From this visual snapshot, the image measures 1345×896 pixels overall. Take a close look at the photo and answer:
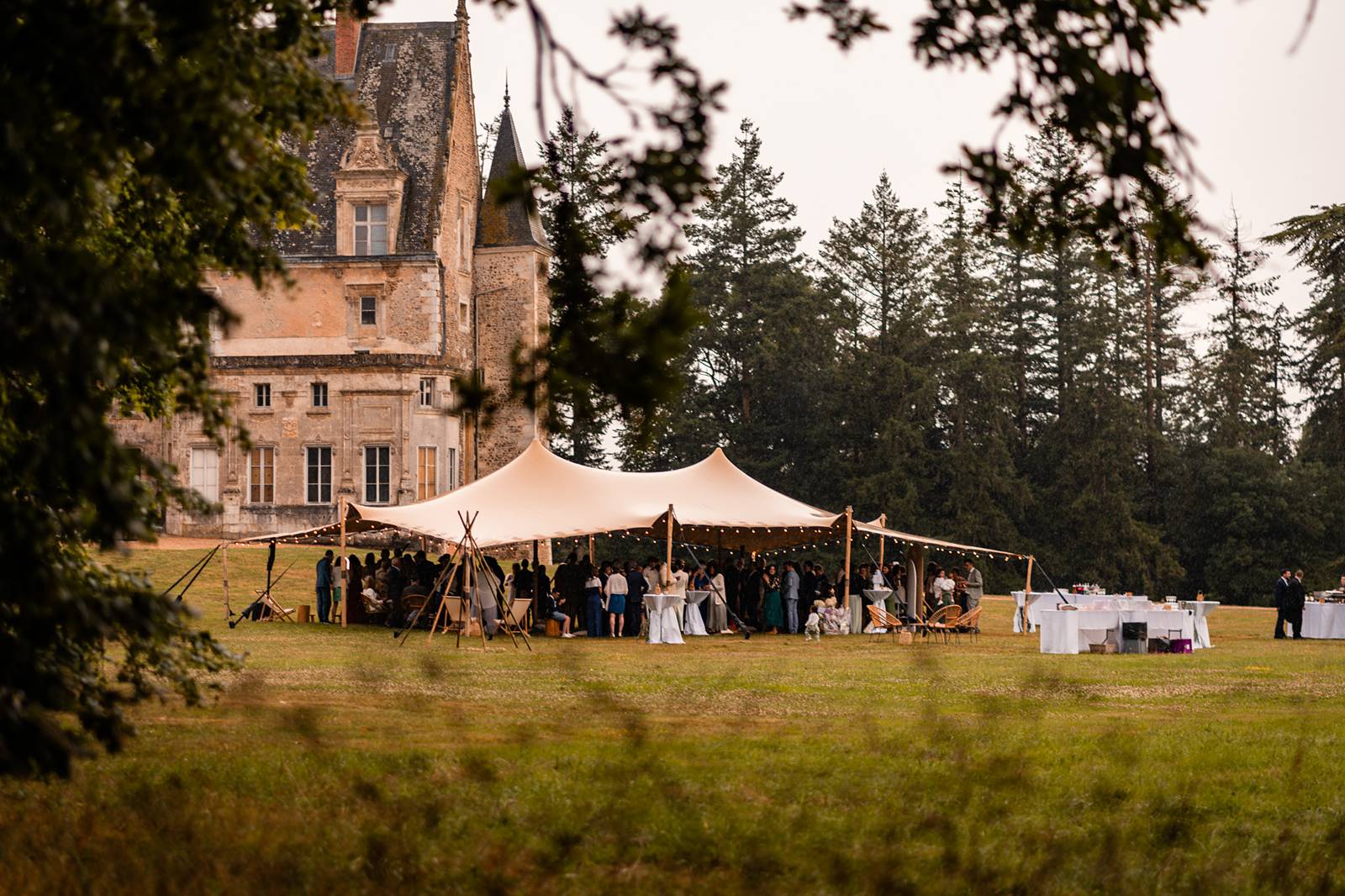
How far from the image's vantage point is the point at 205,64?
578 centimetres

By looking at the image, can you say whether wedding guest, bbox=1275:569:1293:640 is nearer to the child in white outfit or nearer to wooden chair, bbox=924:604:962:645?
wooden chair, bbox=924:604:962:645

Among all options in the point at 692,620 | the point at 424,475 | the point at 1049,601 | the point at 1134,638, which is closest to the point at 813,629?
the point at 692,620

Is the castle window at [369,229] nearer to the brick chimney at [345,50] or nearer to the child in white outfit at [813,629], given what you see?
the brick chimney at [345,50]

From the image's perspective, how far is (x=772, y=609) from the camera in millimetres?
31391

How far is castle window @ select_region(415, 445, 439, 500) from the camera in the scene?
4844 cm

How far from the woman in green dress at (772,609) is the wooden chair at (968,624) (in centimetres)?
311

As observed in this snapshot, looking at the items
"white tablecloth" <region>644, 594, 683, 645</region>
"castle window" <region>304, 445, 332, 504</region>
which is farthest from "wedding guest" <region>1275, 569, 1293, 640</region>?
"castle window" <region>304, 445, 332, 504</region>

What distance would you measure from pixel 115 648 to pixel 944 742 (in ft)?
28.9

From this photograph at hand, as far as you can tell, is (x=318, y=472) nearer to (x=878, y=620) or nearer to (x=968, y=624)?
(x=878, y=620)

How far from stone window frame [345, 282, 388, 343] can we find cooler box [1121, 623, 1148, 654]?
27642 millimetres

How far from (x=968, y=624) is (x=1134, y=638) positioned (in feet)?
9.96

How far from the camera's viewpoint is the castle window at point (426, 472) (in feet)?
159

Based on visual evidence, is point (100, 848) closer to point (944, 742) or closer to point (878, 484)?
point (944, 742)

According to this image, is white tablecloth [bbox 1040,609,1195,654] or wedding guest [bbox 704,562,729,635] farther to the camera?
wedding guest [bbox 704,562,729,635]
